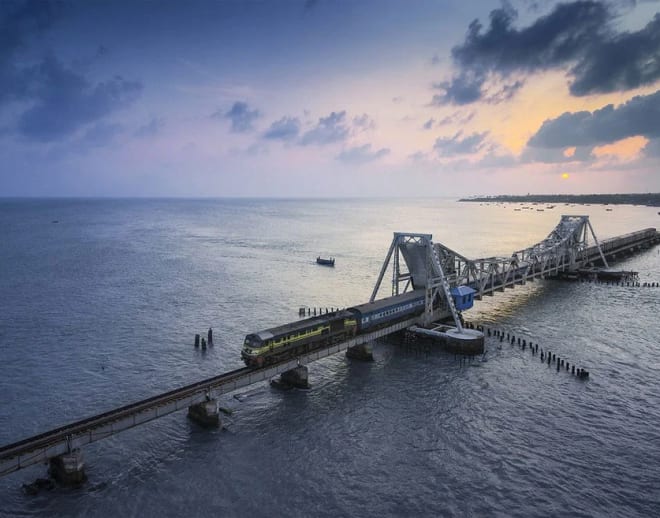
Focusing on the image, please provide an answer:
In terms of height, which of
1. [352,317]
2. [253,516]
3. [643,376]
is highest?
[352,317]

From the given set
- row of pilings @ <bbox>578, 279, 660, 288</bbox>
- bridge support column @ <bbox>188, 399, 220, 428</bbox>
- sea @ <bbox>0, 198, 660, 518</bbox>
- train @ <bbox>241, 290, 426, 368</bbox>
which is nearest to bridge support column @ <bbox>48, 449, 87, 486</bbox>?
sea @ <bbox>0, 198, 660, 518</bbox>

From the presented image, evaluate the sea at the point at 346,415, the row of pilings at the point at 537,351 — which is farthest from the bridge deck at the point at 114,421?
the row of pilings at the point at 537,351

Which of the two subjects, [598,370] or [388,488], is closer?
[388,488]

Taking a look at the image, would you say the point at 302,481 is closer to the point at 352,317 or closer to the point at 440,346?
the point at 352,317

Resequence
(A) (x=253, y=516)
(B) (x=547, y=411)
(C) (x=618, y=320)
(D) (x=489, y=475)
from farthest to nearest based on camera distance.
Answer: (C) (x=618, y=320) < (B) (x=547, y=411) < (D) (x=489, y=475) < (A) (x=253, y=516)

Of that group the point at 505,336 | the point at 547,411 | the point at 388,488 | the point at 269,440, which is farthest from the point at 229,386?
the point at 505,336

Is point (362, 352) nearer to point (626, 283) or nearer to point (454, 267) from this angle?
point (454, 267)

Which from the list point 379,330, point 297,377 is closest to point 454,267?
point 379,330
